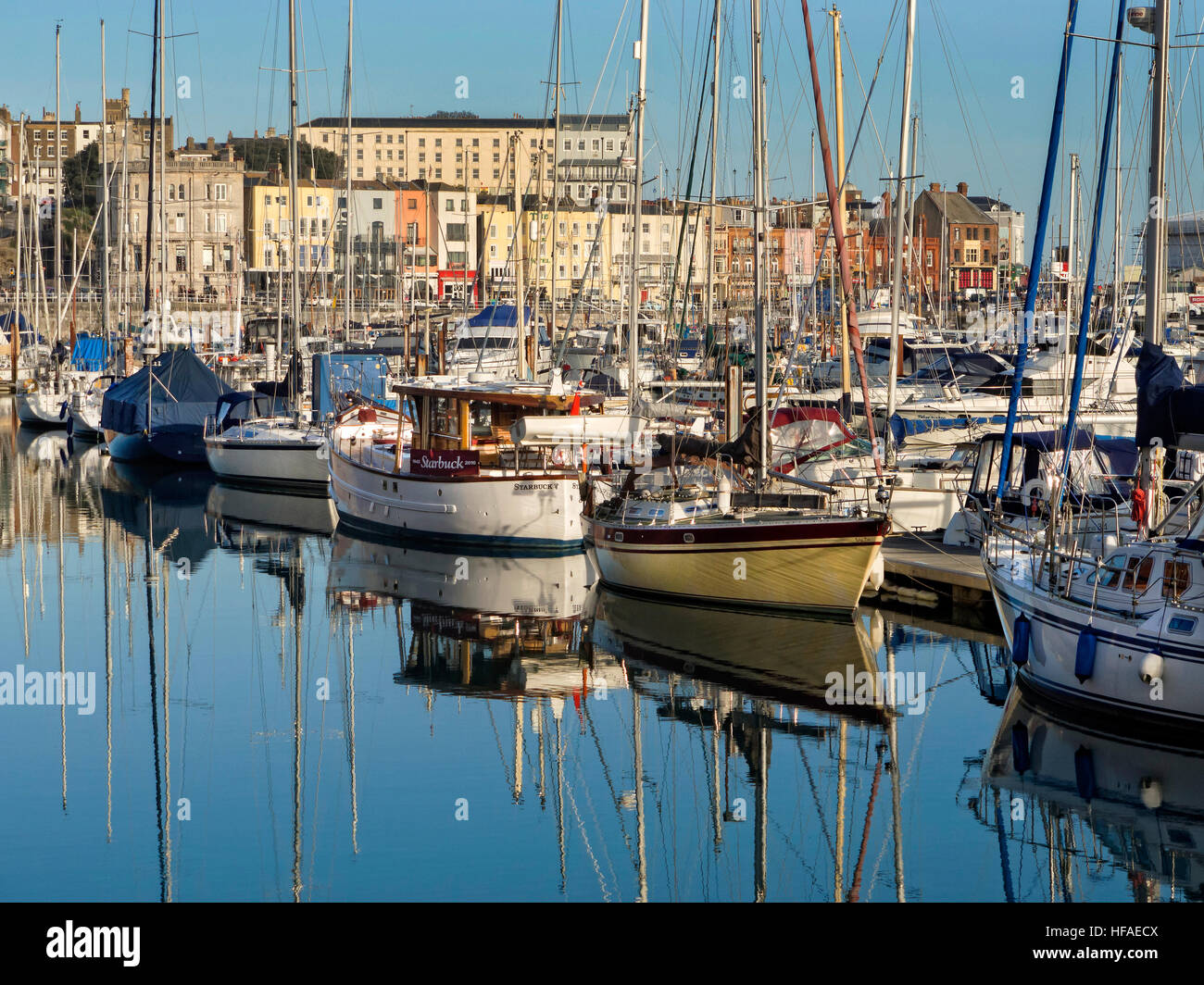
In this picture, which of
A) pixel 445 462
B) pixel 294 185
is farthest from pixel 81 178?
pixel 445 462

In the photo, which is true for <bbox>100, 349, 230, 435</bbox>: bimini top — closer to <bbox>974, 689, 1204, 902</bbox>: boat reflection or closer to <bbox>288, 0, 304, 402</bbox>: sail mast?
<bbox>288, 0, 304, 402</bbox>: sail mast

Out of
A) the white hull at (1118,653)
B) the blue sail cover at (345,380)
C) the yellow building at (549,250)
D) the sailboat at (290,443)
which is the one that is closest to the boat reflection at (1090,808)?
the white hull at (1118,653)

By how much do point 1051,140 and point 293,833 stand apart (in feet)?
43.7

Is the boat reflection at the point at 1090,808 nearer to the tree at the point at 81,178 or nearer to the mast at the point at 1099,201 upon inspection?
the mast at the point at 1099,201

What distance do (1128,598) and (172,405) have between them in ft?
105

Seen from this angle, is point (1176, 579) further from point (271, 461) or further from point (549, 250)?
point (549, 250)

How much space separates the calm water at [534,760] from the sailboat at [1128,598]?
1.88 feet

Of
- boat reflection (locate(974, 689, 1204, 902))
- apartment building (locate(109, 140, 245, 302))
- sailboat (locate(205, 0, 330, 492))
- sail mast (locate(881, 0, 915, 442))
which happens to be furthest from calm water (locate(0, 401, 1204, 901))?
apartment building (locate(109, 140, 245, 302))

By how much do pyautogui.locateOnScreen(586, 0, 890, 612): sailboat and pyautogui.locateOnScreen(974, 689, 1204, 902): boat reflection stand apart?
4.50 meters

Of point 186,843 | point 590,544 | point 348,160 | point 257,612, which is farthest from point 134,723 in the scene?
point 348,160

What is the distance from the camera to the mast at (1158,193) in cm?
1762

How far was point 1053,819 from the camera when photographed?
13875mm

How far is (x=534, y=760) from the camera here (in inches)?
629
